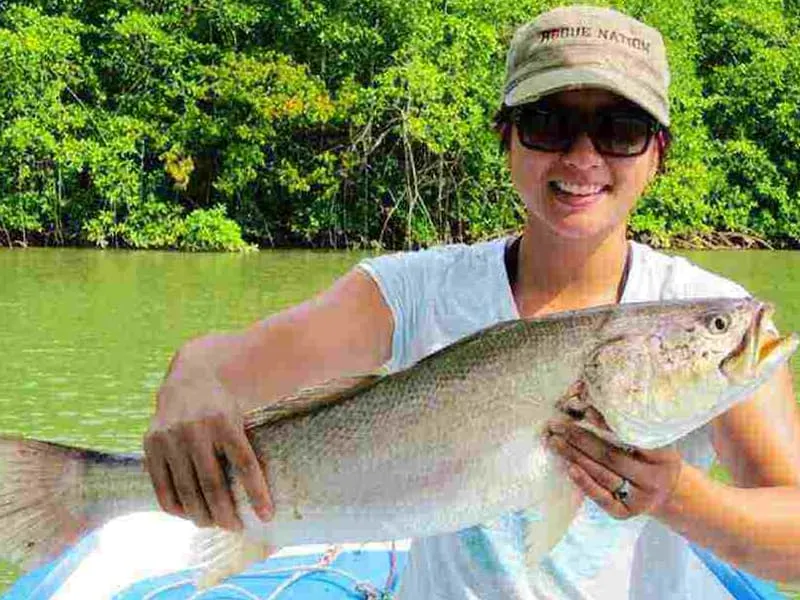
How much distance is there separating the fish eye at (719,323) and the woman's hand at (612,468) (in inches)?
7.5

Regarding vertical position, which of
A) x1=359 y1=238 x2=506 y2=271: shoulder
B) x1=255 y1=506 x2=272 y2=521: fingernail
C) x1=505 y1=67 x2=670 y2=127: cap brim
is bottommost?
x1=255 y1=506 x2=272 y2=521: fingernail

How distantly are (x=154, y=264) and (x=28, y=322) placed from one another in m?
8.86

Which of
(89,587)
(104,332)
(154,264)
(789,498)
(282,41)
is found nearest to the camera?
(789,498)

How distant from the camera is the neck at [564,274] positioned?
231 centimetres

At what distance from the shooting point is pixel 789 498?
2.08 meters

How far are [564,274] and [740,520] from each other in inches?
21.0

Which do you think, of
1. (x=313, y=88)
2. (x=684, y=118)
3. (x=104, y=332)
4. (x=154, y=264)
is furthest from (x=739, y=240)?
(x=104, y=332)

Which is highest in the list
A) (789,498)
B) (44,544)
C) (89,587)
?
(789,498)

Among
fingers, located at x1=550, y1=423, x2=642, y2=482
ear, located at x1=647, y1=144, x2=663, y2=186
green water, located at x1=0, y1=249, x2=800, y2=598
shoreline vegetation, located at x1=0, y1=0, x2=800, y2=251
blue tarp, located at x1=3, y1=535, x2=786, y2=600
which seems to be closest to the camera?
fingers, located at x1=550, y1=423, x2=642, y2=482

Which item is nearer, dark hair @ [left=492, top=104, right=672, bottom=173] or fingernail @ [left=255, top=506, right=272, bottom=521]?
fingernail @ [left=255, top=506, right=272, bottom=521]

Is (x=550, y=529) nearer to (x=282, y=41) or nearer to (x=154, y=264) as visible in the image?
(x=154, y=264)

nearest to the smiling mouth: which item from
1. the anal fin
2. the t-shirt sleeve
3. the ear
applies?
the ear

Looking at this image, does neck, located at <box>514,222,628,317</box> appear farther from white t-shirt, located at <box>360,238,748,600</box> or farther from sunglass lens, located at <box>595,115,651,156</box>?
sunglass lens, located at <box>595,115,651,156</box>

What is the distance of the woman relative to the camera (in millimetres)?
2104
